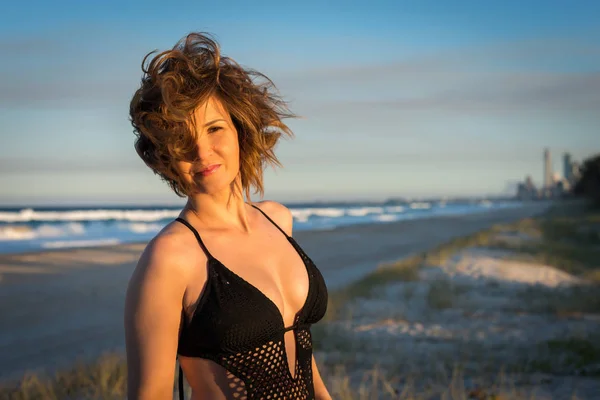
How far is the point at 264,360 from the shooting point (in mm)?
1881

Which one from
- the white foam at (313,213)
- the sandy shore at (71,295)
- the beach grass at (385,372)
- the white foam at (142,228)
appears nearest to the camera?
the beach grass at (385,372)

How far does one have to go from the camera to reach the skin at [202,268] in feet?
5.48

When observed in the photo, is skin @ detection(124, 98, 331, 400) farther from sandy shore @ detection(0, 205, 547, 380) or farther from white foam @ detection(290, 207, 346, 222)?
white foam @ detection(290, 207, 346, 222)

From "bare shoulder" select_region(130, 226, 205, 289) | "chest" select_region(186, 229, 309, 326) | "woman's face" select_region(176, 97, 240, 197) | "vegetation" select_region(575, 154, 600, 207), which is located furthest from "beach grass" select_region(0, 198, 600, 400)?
"vegetation" select_region(575, 154, 600, 207)

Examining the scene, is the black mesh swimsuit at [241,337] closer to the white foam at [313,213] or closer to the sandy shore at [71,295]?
the sandy shore at [71,295]

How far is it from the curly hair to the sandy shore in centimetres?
497

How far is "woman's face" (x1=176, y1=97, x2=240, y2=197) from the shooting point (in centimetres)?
194

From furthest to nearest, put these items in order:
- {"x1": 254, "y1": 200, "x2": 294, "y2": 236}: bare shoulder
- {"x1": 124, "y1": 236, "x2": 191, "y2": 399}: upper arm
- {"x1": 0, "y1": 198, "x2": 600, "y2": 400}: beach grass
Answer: {"x1": 0, "y1": 198, "x2": 600, "y2": 400}: beach grass
{"x1": 254, "y1": 200, "x2": 294, "y2": 236}: bare shoulder
{"x1": 124, "y1": 236, "x2": 191, "y2": 399}: upper arm

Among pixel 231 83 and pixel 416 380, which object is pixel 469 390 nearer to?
pixel 416 380

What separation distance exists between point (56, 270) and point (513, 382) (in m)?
12.6

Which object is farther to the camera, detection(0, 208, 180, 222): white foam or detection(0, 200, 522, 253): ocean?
detection(0, 208, 180, 222): white foam

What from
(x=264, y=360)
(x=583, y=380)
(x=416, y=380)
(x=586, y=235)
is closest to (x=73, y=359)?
(x=416, y=380)

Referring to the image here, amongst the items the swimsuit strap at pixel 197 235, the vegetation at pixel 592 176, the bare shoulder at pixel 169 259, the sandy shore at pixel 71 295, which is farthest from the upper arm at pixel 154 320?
the vegetation at pixel 592 176

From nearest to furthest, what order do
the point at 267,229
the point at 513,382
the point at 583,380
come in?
the point at 267,229, the point at 513,382, the point at 583,380
